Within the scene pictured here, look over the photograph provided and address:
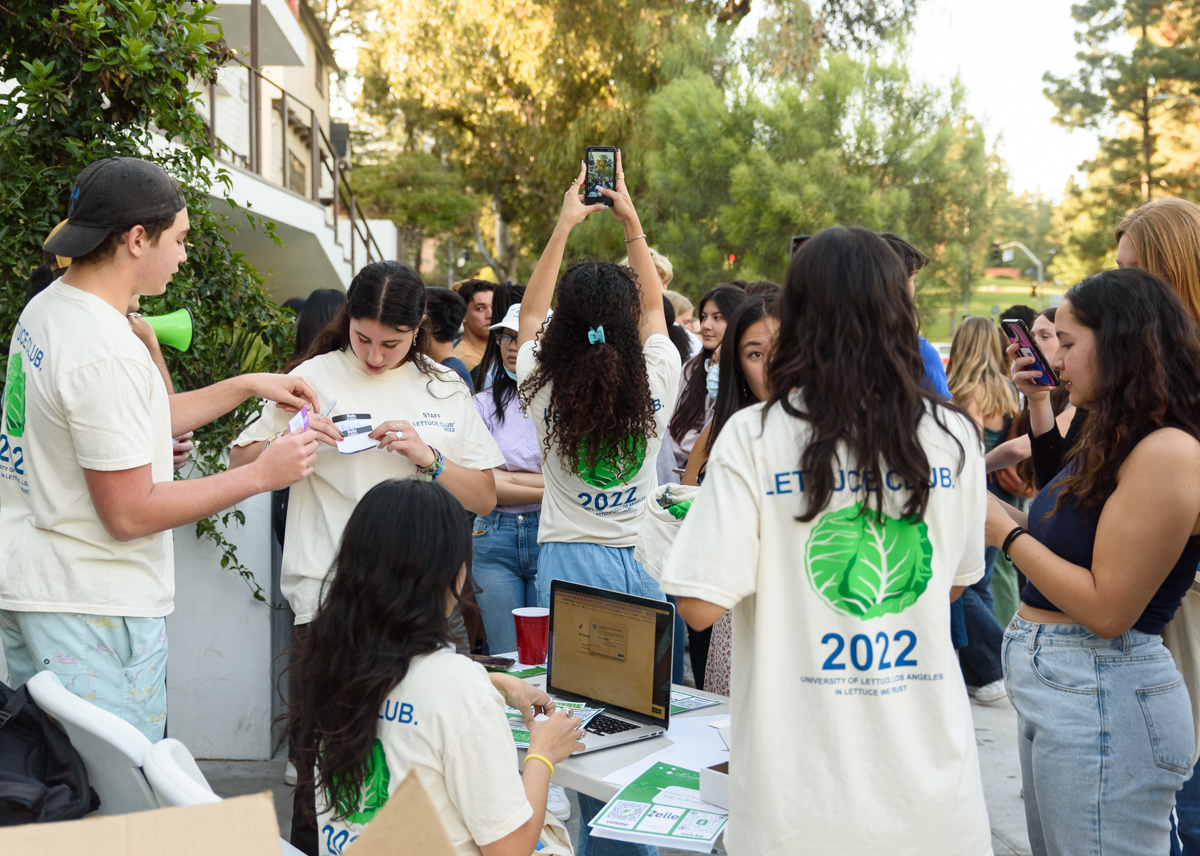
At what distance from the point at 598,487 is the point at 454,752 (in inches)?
55.5

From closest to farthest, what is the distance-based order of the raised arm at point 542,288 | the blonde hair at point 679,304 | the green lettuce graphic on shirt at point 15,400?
1. the green lettuce graphic on shirt at point 15,400
2. the raised arm at point 542,288
3. the blonde hair at point 679,304

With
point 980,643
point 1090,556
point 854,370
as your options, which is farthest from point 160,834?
point 980,643

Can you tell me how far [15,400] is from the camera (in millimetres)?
2170

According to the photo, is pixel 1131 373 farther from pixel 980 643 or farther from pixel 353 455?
pixel 980 643

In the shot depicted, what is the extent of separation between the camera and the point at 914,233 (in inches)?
Result: 766

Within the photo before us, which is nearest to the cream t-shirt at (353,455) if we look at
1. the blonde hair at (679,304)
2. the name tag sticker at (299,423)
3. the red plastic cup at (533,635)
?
the name tag sticker at (299,423)

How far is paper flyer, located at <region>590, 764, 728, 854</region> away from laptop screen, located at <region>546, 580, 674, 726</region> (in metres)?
0.25

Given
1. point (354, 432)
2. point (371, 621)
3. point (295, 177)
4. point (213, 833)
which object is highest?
point (295, 177)

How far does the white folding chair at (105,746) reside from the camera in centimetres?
168

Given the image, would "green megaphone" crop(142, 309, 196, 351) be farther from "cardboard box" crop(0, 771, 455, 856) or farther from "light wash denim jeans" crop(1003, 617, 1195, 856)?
"light wash denim jeans" crop(1003, 617, 1195, 856)

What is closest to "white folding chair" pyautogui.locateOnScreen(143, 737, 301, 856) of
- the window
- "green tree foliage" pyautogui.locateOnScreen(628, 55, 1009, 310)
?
the window

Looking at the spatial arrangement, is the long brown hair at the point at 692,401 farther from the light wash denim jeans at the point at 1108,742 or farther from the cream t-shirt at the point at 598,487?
the light wash denim jeans at the point at 1108,742

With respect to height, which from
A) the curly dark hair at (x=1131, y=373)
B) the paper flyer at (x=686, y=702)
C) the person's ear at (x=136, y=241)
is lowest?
the paper flyer at (x=686, y=702)

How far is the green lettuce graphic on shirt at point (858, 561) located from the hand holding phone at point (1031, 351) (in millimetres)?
1514
